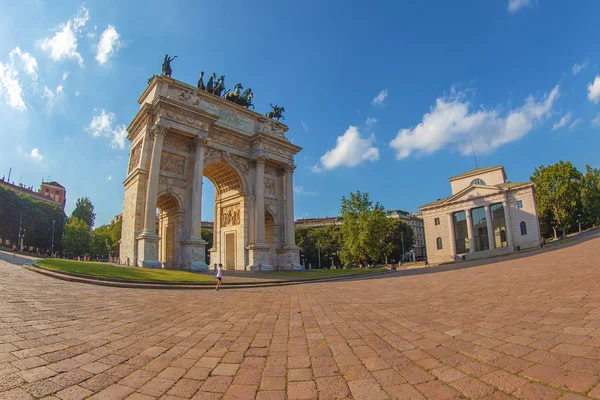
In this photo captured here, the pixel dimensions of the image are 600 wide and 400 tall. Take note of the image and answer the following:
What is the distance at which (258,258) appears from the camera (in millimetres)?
29625

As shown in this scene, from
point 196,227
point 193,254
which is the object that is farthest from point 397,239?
point 193,254

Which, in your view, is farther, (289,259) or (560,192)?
(560,192)

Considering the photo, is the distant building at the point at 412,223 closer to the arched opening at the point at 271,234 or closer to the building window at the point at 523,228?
the building window at the point at 523,228

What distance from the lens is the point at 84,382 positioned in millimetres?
3246

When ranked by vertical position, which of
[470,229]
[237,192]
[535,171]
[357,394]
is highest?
[535,171]

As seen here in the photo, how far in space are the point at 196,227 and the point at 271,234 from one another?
9.94 m

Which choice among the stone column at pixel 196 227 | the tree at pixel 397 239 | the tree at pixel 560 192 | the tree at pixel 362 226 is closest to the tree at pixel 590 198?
the tree at pixel 560 192

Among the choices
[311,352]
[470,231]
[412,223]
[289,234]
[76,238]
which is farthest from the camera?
[412,223]

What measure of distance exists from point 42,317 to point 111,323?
147 cm

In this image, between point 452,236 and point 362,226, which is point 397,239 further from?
point 362,226

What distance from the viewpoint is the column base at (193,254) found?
80.0 ft

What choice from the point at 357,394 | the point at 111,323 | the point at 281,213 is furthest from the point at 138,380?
the point at 281,213

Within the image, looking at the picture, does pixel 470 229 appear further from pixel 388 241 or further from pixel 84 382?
pixel 84 382

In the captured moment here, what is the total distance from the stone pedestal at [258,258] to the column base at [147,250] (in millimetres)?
9103
